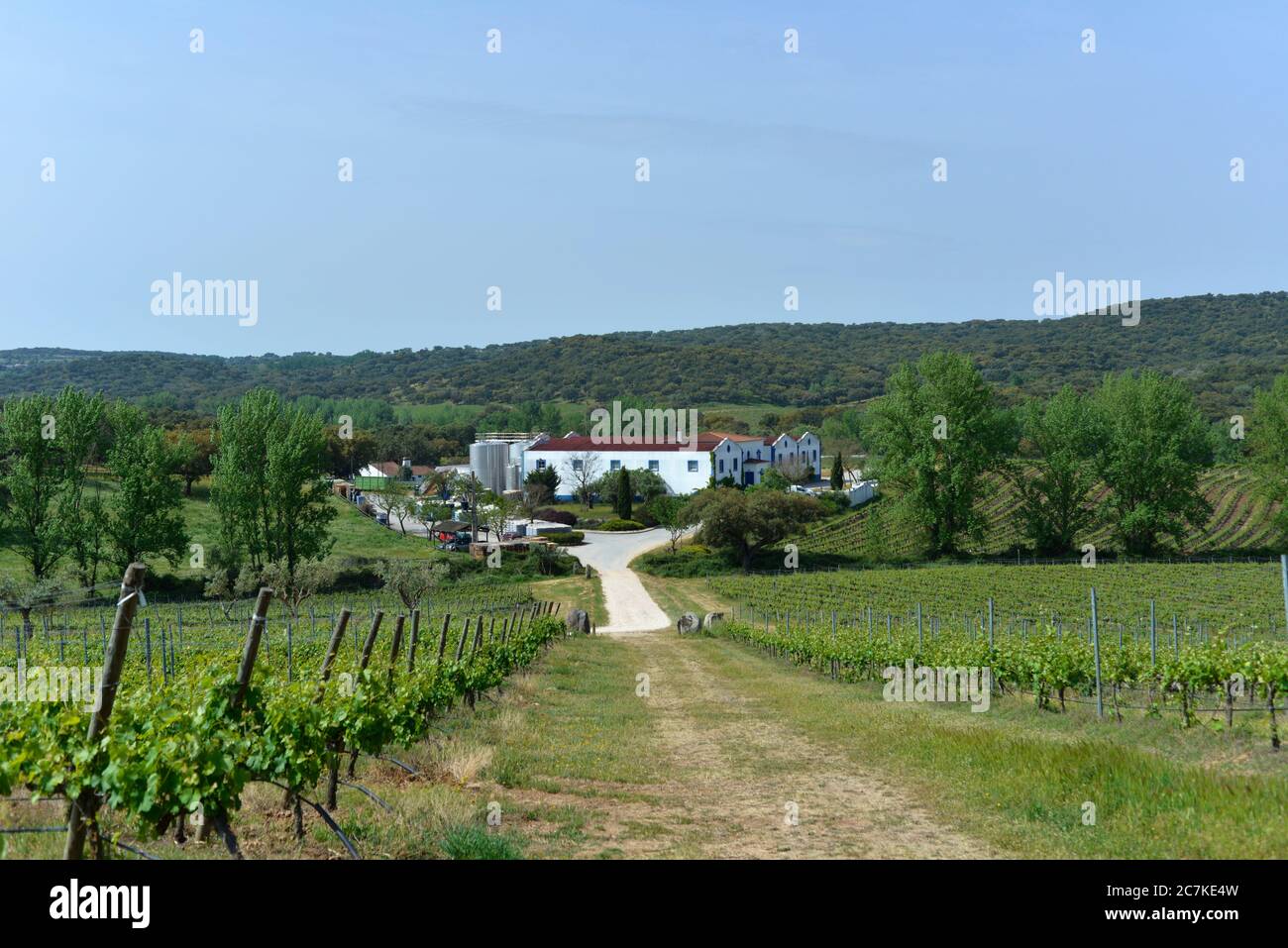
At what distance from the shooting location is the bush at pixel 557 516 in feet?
302

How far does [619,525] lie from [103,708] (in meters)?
83.6

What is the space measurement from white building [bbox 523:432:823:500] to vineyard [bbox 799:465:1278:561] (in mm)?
18615

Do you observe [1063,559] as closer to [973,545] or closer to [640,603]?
[973,545]

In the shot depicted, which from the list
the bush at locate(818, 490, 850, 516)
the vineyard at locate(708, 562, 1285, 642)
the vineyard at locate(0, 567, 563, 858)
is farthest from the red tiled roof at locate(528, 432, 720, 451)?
the vineyard at locate(0, 567, 563, 858)

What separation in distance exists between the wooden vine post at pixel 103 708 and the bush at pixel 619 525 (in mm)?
82443

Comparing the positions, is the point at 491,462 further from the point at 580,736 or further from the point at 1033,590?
the point at 580,736

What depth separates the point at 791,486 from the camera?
331ft

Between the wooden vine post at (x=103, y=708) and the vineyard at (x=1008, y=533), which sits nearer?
the wooden vine post at (x=103, y=708)

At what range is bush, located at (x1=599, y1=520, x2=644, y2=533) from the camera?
89438 millimetres

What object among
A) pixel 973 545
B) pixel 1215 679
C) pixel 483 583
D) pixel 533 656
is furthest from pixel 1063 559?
pixel 1215 679

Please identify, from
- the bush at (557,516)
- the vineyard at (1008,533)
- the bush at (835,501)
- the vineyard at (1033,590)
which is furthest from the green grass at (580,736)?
the bush at (835,501)

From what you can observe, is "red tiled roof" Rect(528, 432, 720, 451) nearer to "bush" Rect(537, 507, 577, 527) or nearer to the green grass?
"bush" Rect(537, 507, 577, 527)

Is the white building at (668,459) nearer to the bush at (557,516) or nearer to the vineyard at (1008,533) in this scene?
the bush at (557,516)
